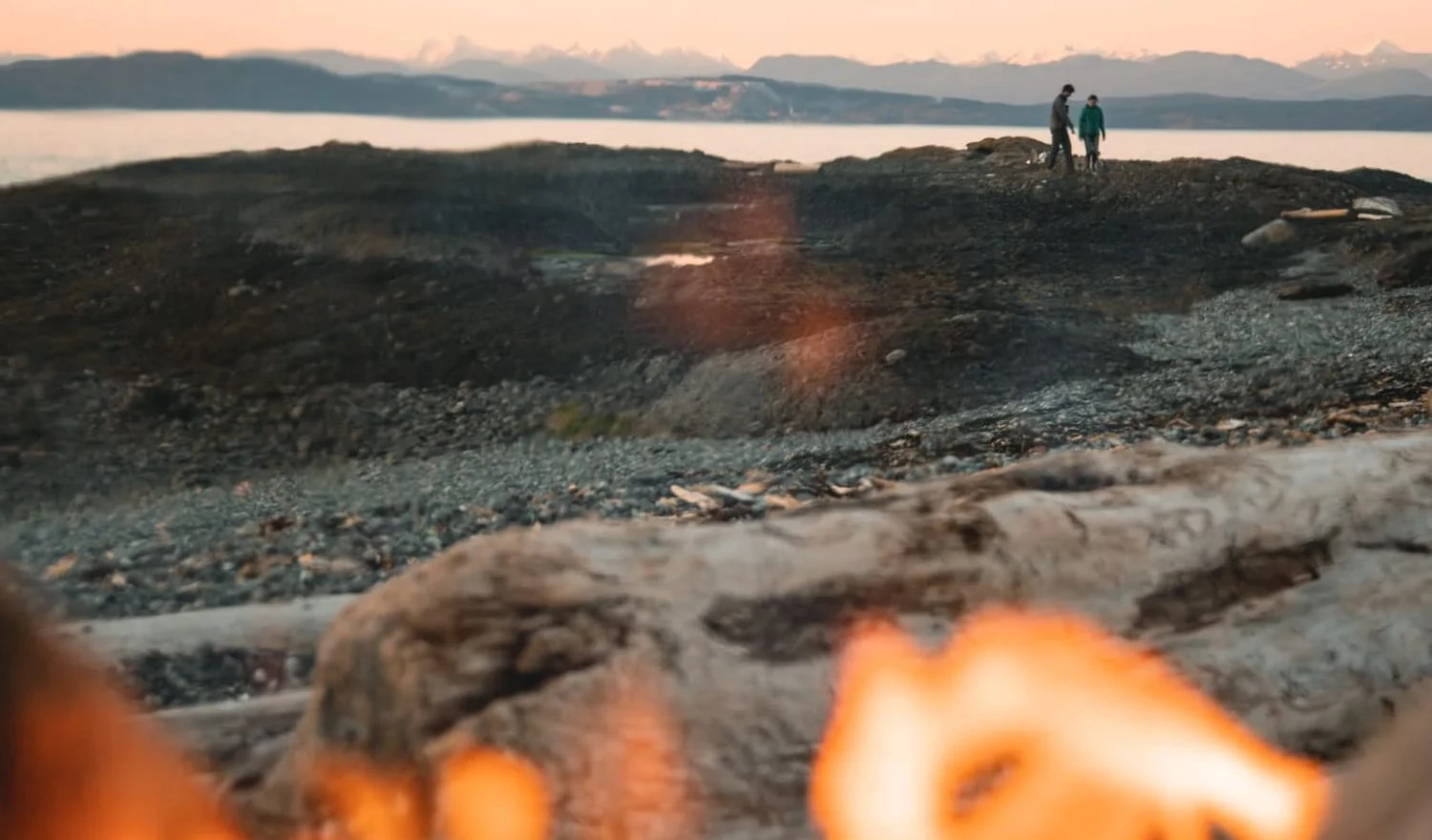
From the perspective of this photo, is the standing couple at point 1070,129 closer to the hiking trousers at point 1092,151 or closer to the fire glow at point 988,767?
the hiking trousers at point 1092,151

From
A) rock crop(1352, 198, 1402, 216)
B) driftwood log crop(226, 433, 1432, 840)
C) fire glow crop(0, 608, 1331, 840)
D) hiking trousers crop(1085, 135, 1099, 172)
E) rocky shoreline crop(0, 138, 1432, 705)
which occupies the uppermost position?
hiking trousers crop(1085, 135, 1099, 172)

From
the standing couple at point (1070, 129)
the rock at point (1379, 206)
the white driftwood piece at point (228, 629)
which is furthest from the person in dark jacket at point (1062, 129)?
the white driftwood piece at point (228, 629)

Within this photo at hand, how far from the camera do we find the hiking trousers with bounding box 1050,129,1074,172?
19609 millimetres

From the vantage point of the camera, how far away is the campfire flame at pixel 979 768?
73.0 inches

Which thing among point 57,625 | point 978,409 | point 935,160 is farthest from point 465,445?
point 935,160

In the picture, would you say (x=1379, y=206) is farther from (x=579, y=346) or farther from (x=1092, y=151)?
(x=579, y=346)

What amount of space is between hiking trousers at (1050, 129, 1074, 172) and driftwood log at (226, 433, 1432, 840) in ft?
59.4

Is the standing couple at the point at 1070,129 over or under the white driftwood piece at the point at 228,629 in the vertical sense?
over

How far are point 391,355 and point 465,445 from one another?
10.2 feet

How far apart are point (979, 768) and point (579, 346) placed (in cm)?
1209

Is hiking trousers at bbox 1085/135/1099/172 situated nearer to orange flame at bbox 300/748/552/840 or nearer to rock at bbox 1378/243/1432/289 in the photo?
rock at bbox 1378/243/1432/289

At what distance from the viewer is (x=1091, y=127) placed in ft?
61.4

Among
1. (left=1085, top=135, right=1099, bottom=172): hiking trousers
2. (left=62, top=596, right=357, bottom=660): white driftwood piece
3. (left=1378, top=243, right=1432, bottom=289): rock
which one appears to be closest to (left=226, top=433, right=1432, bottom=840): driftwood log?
(left=62, top=596, right=357, bottom=660): white driftwood piece

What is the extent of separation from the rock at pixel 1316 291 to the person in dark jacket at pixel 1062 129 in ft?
16.9
